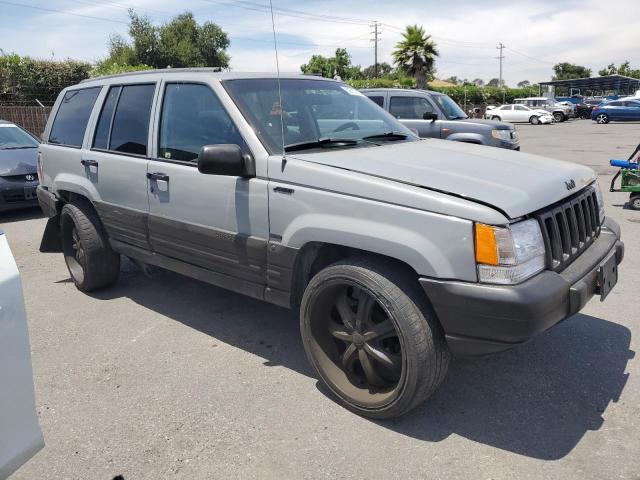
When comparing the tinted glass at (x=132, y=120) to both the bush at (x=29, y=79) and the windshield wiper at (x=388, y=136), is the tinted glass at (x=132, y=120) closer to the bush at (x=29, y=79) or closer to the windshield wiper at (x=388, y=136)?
the windshield wiper at (x=388, y=136)

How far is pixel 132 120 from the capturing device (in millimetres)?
4387

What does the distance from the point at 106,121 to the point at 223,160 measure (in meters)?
1.99

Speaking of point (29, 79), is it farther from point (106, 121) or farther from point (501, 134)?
point (106, 121)

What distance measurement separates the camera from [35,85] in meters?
19.1

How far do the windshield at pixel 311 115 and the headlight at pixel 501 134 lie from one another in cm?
736

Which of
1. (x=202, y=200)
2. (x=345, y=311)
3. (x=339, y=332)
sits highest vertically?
(x=202, y=200)

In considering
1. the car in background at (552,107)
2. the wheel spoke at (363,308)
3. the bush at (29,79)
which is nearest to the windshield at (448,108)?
the wheel spoke at (363,308)

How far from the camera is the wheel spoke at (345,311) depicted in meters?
3.12

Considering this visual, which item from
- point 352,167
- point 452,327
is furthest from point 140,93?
point 452,327

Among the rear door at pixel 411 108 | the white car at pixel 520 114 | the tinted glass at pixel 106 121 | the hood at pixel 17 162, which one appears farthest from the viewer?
the white car at pixel 520 114

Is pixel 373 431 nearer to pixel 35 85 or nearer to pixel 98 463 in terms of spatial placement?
pixel 98 463

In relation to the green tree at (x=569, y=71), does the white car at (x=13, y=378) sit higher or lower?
lower

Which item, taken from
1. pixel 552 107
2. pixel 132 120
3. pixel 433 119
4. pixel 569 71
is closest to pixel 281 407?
pixel 132 120

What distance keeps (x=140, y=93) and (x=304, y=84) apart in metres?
1.31
